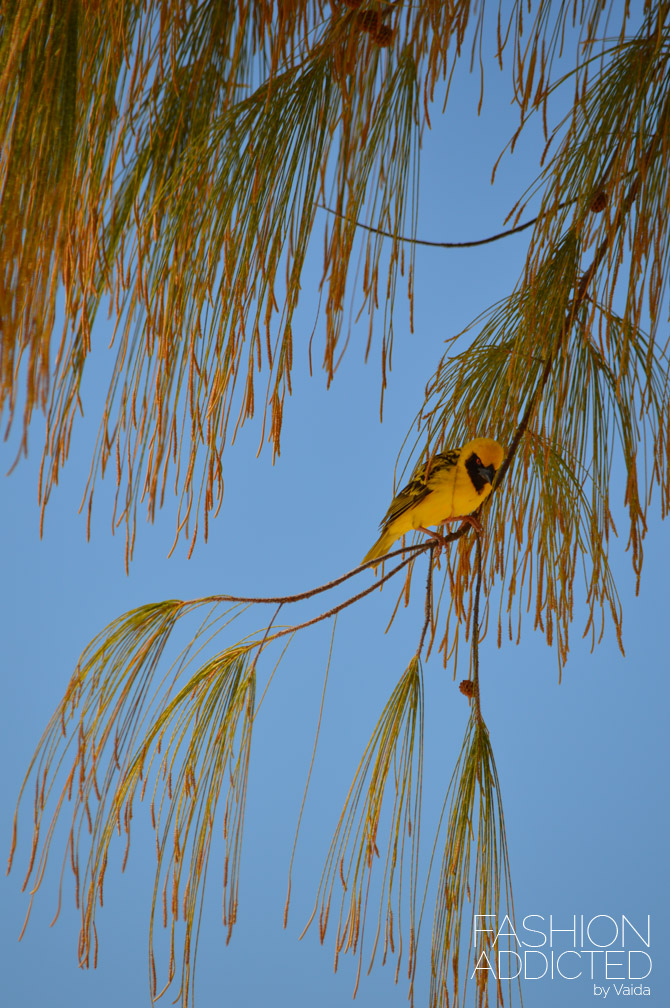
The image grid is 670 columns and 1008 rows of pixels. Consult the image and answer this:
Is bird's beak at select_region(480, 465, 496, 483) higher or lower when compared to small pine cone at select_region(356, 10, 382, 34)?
lower

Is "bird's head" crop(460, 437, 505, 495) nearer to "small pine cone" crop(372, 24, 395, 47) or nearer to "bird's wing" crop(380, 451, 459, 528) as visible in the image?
"bird's wing" crop(380, 451, 459, 528)

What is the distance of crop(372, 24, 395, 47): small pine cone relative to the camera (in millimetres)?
574

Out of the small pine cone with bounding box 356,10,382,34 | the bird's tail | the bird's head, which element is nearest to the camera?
the small pine cone with bounding box 356,10,382,34

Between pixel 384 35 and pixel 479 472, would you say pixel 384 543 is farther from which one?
pixel 384 35

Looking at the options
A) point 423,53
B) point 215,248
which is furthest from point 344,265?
point 423,53

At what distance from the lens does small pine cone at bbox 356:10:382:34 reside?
1.82 ft

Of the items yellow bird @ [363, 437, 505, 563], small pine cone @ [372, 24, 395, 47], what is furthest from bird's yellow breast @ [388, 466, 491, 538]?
small pine cone @ [372, 24, 395, 47]

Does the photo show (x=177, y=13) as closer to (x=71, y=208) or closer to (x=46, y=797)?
(x=71, y=208)

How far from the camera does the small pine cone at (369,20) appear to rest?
555 mm

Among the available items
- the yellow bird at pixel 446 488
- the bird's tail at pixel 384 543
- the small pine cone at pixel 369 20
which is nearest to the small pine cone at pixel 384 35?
the small pine cone at pixel 369 20

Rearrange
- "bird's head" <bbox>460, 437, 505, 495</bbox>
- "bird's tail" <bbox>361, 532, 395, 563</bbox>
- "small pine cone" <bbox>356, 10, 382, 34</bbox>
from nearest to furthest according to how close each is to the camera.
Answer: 1. "small pine cone" <bbox>356, 10, 382, 34</bbox>
2. "bird's head" <bbox>460, 437, 505, 495</bbox>
3. "bird's tail" <bbox>361, 532, 395, 563</bbox>

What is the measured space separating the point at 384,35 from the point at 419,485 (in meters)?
0.42

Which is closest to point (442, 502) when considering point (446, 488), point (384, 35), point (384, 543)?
point (446, 488)

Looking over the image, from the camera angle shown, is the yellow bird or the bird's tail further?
the bird's tail
